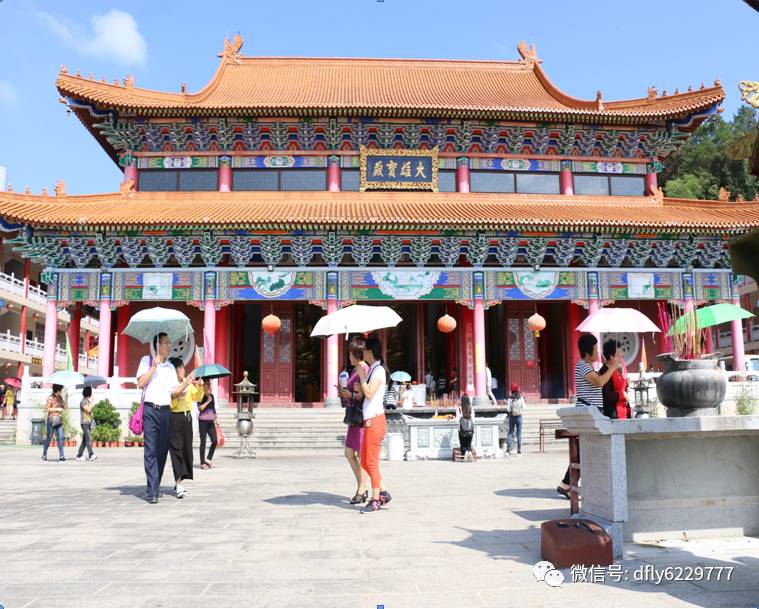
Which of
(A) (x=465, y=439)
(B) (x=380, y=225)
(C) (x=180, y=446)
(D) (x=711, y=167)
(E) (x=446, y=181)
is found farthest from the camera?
(D) (x=711, y=167)

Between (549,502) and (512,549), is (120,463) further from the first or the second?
(512,549)

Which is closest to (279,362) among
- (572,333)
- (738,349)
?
(572,333)

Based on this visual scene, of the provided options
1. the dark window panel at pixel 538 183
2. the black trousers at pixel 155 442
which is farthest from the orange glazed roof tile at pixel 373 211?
the black trousers at pixel 155 442

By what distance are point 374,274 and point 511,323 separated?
14.9ft

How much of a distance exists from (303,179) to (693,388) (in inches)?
605

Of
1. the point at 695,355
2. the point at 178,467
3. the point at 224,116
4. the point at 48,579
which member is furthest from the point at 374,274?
the point at 48,579

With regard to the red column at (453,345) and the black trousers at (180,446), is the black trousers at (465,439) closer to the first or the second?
the black trousers at (180,446)

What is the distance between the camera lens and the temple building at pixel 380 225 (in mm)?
16656

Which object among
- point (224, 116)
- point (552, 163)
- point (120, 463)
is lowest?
point (120, 463)

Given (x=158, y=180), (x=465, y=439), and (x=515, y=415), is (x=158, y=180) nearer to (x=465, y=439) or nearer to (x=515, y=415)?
(x=465, y=439)

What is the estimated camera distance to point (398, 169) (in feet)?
61.1

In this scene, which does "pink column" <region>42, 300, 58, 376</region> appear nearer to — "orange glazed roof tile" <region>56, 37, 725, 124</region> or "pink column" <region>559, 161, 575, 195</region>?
"orange glazed roof tile" <region>56, 37, 725, 124</region>

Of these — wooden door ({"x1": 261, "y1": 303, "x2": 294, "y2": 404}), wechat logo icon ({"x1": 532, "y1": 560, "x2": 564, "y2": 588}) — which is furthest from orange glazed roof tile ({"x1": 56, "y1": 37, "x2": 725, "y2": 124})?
wechat logo icon ({"x1": 532, "y1": 560, "x2": 564, "y2": 588})

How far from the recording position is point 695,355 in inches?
185
